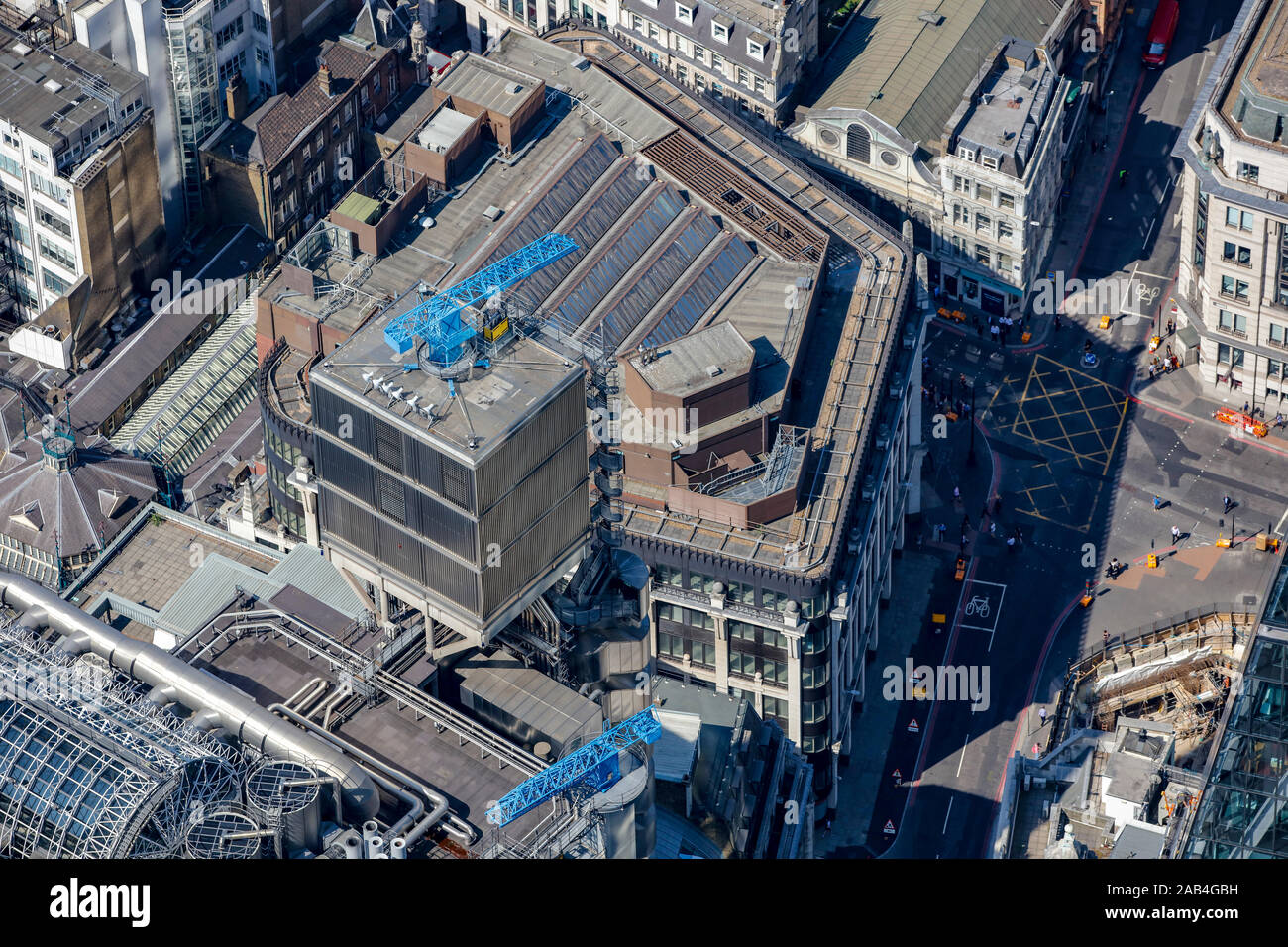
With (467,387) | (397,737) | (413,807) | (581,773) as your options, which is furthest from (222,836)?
(467,387)

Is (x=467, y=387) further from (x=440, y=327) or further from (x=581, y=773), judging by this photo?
(x=581, y=773)

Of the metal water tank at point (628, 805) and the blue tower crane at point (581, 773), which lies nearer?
the blue tower crane at point (581, 773)

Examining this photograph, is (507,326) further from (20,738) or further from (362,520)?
(20,738)

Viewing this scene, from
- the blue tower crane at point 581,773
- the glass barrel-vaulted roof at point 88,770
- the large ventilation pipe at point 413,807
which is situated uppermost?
the glass barrel-vaulted roof at point 88,770

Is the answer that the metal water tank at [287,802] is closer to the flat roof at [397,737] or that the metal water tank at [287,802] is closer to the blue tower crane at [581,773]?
the blue tower crane at [581,773]

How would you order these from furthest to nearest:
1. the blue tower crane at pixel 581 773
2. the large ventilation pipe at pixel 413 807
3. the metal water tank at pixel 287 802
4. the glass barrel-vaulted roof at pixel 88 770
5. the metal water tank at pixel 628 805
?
the metal water tank at pixel 628 805
the large ventilation pipe at pixel 413 807
the blue tower crane at pixel 581 773
the metal water tank at pixel 287 802
the glass barrel-vaulted roof at pixel 88 770

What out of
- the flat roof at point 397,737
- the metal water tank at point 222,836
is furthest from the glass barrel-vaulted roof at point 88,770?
the flat roof at point 397,737

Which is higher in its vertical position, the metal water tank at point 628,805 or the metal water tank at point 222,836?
the metal water tank at point 222,836
